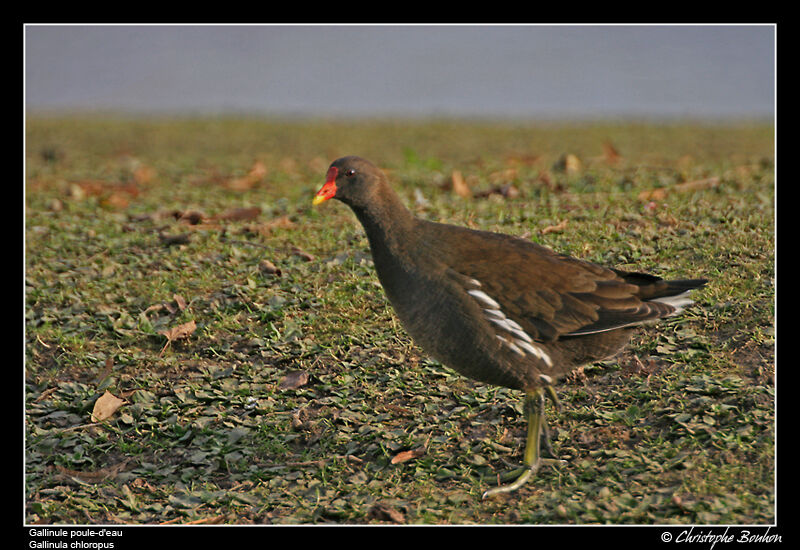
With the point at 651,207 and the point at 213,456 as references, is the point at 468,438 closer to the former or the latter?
the point at 213,456

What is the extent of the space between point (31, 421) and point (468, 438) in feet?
9.06

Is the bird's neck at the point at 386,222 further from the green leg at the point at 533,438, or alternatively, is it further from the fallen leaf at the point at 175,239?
the fallen leaf at the point at 175,239

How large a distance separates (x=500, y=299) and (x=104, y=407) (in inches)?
104

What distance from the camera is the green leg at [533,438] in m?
4.49

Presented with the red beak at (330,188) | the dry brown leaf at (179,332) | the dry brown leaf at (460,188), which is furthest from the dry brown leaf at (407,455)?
the dry brown leaf at (460,188)

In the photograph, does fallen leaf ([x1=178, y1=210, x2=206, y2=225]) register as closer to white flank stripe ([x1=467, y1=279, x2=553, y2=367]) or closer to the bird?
the bird

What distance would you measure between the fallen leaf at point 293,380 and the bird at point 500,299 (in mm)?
1160

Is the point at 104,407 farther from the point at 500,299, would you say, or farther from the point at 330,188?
the point at 500,299

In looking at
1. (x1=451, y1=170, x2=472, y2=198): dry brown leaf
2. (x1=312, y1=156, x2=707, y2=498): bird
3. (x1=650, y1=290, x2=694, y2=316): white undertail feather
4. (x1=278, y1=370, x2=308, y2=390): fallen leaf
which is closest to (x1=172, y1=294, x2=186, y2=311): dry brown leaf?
(x1=278, y1=370, x2=308, y2=390): fallen leaf

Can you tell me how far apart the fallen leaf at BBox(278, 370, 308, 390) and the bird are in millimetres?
1160

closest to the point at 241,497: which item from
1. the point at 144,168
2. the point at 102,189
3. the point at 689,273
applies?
the point at 689,273

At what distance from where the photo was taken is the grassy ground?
445 cm

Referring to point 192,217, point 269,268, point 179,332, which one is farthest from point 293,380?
point 192,217

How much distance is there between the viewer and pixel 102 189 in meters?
10.4
